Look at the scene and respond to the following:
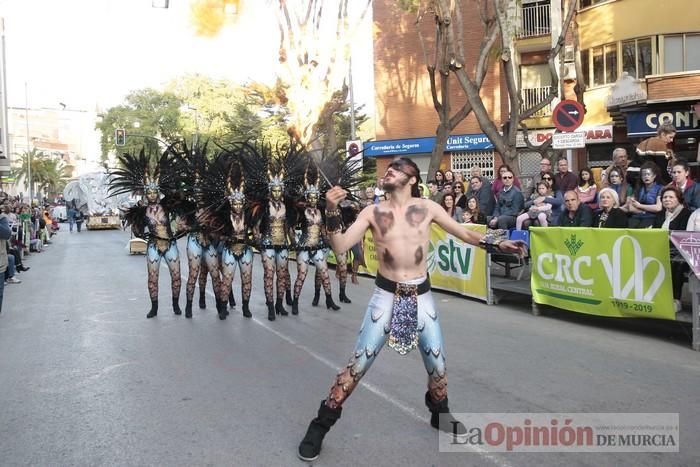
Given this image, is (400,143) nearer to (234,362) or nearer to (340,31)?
(340,31)

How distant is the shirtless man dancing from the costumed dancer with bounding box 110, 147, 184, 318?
598 cm

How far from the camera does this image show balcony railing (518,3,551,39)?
2844 centimetres

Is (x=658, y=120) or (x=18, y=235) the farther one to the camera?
(x=658, y=120)

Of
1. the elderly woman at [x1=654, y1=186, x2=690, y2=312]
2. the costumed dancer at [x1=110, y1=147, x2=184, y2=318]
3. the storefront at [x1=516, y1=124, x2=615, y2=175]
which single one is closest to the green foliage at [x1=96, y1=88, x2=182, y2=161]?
the storefront at [x1=516, y1=124, x2=615, y2=175]

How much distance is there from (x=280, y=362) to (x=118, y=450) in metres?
2.49

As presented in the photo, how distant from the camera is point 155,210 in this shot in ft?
32.2

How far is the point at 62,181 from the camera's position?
317 feet

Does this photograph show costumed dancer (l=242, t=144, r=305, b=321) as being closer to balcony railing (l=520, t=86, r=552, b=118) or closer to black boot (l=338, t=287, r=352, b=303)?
black boot (l=338, t=287, r=352, b=303)

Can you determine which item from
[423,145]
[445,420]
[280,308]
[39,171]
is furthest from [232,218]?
[39,171]

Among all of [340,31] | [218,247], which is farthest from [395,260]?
[340,31]

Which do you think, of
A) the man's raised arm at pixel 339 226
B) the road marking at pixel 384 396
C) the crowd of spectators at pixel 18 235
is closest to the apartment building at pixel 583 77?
the crowd of spectators at pixel 18 235

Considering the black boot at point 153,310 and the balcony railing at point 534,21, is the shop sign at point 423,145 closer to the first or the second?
the balcony railing at point 534,21

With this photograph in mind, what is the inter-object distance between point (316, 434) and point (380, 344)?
0.72 m

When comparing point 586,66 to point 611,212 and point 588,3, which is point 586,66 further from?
point 611,212
